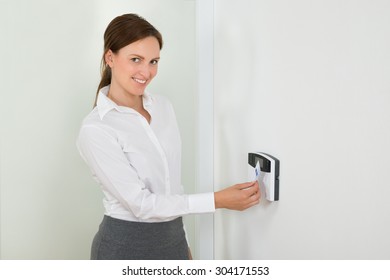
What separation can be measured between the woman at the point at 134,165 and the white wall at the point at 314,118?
0.17 metres

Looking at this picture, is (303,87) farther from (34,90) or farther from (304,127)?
(34,90)

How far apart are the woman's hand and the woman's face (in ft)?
1.26

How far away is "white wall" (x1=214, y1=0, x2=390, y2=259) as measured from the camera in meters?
0.79

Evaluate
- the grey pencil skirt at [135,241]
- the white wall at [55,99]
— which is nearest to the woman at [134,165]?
the grey pencil skirt at [135,241]

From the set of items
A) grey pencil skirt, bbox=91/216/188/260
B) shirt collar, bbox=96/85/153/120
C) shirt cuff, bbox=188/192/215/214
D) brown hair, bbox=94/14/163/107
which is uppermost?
brown hair, bbox=94/14/163/107

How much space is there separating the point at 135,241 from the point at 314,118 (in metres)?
0.65

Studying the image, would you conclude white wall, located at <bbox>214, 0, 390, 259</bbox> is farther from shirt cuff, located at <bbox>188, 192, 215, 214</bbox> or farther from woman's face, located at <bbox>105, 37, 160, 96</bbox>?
woman's face, located at <bbox>105, 37, 160, 96</bbox>

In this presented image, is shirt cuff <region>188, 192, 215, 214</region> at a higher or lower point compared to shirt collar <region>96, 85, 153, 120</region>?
lower

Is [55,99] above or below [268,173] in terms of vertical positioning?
above

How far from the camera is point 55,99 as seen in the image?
1.71m

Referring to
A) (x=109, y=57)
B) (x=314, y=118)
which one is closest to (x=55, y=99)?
(x=109, y=57)

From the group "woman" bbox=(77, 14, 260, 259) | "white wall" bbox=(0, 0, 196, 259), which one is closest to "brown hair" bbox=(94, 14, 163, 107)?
"woman" bbox=(77, 14, 260, 259)

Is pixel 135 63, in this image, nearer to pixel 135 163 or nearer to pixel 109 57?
pixel 109 57
